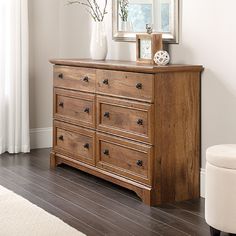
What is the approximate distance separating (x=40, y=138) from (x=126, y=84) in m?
1.97

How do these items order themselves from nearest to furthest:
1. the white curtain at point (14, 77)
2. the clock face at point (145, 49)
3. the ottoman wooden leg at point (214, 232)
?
the ottoman wooden leg at point (214, 232)
the clock face at point (145, 49)
the white curtain at point (14, 77)

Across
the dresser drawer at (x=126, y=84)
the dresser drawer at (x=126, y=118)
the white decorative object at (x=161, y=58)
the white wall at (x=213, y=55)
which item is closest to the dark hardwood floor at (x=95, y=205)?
the dresser drawer at (x=126, y=118)

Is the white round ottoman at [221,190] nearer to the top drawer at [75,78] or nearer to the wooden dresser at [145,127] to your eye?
the wooden dresser at [145,127]

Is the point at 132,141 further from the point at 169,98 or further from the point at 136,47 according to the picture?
the point at 136,47

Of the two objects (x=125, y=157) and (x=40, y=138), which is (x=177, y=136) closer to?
(x=125, y=157)

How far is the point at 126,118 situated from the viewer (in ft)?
13.1

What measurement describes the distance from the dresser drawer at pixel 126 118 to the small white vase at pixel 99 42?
1.83 ft

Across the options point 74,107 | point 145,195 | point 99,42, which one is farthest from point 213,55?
point 74,107

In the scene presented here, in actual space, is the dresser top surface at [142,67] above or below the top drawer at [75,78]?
above

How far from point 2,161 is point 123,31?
60.6 inches

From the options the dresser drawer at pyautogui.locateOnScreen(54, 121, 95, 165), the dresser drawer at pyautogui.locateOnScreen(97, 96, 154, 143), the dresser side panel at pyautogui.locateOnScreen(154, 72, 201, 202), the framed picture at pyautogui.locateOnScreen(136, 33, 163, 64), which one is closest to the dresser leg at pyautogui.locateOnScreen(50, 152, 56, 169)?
the dresser drawer at pyautogui.locateOnScreen(54, 121, 95, 165)

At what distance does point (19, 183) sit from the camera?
14.1 ft

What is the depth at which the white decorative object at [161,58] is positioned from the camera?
400cm

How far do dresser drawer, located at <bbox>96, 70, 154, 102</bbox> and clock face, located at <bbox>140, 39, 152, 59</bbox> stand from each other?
303 millimetres
